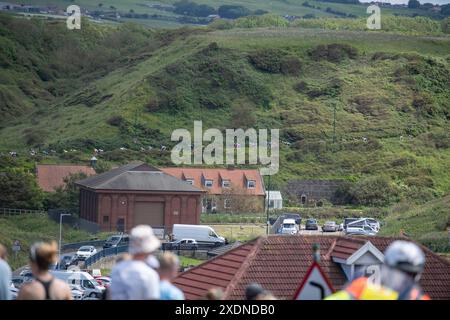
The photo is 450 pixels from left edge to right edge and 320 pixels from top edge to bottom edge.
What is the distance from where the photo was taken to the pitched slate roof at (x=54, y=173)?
8450 centimetres

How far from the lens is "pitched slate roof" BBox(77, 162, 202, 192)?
76.7 meters

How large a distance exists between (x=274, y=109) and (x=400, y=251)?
358 ft

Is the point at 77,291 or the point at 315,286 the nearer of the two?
the point at 315,286

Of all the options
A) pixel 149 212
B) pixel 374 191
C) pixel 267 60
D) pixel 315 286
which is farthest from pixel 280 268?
pixel 267 60

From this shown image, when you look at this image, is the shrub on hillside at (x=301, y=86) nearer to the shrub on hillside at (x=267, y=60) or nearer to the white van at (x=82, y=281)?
the shrub on hillside at (x=267, y=60)

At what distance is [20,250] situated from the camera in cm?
5916

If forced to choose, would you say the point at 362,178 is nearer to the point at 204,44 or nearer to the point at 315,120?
the point at 315,120

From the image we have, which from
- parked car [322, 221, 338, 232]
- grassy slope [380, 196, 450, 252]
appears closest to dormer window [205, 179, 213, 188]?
grassy slope [380, 196, 450, 252]

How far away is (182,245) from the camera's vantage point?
2472 inches

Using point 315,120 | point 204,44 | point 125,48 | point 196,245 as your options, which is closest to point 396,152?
point 315,120

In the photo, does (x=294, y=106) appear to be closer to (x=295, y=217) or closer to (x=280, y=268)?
(x=295, y=217)

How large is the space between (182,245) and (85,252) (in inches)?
250

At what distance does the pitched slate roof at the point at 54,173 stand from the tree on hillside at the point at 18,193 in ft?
13.3

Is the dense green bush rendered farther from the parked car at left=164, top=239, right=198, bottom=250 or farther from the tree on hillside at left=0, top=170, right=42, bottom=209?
the parked car at left=164, top=239, right=198, bottom=250
